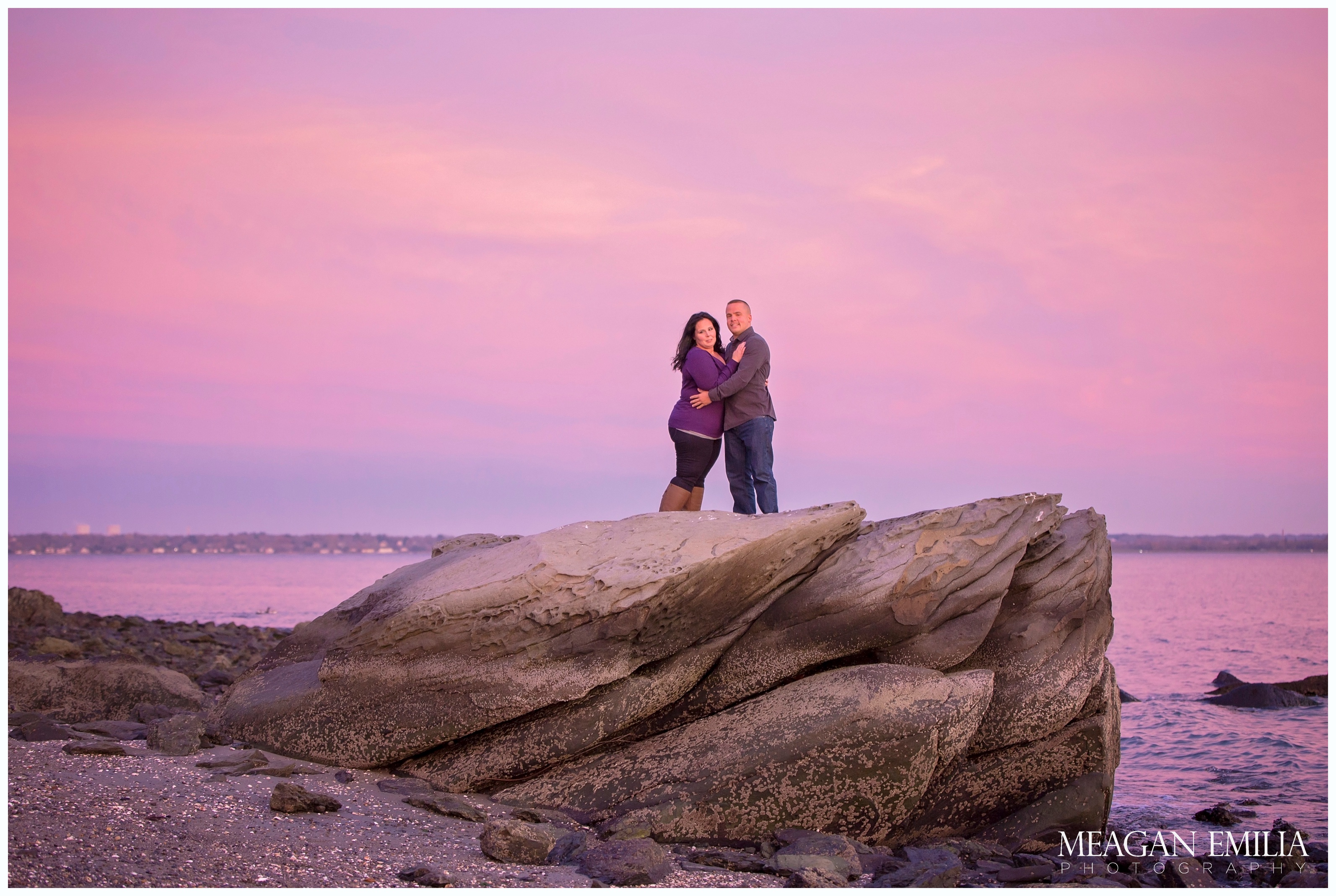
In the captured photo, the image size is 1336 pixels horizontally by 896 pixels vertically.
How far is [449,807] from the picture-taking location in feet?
24.8

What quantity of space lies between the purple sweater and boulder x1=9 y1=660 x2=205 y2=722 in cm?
621

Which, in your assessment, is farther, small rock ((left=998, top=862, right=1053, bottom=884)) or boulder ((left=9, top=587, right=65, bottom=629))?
boulder ((left=9, top=587, right=65, bottom=629))

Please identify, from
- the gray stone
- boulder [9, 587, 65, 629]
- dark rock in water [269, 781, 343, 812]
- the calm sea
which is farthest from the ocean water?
boulder [9, 587, 65, 629]

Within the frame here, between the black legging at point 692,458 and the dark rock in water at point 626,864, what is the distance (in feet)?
16.3

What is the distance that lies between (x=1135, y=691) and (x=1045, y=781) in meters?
15.1

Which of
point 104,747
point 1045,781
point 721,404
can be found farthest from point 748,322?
point 104,747

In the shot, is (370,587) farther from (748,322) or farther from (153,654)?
(153,654)

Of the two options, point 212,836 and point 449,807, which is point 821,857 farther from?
point 212,836

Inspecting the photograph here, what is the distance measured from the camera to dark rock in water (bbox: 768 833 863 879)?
701 centimetres

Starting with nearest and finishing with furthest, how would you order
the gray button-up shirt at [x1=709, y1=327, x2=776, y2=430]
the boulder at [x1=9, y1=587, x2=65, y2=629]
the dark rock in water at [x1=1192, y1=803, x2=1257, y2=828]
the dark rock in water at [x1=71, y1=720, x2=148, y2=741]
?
the dark rock in water at [x1=71, y1=720, x2=148, y2=741] → the gray button-up shirt at [x1=709, y1=327, x2=776, y2=430] → the dark rock in water at [x1=1192, y1=803, x2=1257, y2=828] → the boulder at [x1=9, y1=587, x2=65, y2=629]

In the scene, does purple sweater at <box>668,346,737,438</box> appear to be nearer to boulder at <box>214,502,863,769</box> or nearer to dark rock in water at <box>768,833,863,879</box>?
boulder at <box>214,502,863,769</box>

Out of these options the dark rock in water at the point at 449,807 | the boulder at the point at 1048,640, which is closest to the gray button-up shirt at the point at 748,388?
the boulder at the point at 1048,640

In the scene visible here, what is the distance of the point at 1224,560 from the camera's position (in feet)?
480

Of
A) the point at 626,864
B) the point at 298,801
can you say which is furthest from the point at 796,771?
the point at 298,801
